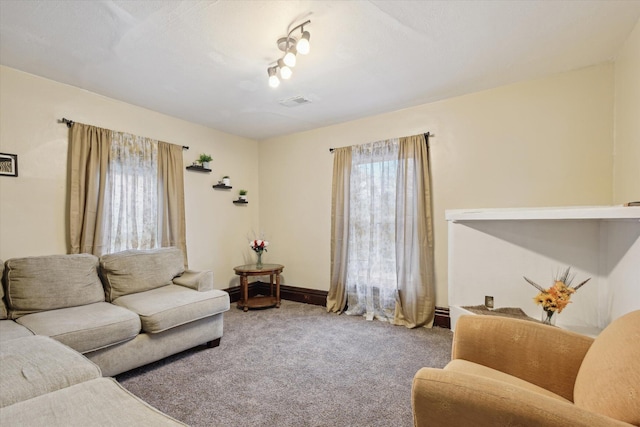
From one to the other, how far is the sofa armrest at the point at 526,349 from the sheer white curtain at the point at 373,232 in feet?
6.23

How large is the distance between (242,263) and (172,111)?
90.6 inches

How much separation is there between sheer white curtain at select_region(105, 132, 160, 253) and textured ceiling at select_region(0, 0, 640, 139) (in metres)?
0.52

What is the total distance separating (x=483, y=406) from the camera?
37.6 inches

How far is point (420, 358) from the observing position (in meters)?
2.52

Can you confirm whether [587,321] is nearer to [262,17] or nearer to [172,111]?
[262,17]

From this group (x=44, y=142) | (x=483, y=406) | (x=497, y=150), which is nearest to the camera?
(x=483, y=406)

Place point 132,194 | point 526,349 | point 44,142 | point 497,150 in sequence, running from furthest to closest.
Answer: point 132,194
point 497,150
point 44,142
point 526,349

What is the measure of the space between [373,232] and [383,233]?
4.8 inches

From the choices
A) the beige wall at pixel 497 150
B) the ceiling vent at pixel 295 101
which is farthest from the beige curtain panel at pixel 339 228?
the ceiling vent at pixel 295 101

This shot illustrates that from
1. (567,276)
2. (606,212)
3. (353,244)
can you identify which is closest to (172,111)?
(353,244)

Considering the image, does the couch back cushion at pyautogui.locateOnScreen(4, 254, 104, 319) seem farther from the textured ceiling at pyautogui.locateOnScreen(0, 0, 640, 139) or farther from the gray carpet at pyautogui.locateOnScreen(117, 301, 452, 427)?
the textured ceiling at pyautogui.locateOnScreen(0, 0, 640, 139)

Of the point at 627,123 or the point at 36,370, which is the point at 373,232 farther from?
the point at 36,370

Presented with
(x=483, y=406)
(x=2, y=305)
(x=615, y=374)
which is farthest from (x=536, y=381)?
(x=2, y=305)

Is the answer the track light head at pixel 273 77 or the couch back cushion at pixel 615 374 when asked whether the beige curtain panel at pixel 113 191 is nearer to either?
the track light head at pixel 273 77
